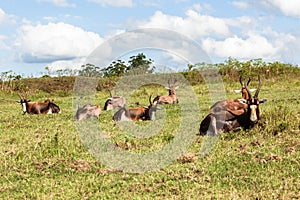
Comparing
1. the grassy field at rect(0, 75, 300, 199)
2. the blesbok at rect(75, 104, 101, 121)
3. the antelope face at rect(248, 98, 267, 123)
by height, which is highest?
the antelope face at rect(248, 98, 267, 123)

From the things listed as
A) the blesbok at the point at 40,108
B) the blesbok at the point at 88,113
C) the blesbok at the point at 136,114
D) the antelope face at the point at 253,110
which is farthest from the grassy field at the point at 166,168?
the blesbok at the point at 40,108

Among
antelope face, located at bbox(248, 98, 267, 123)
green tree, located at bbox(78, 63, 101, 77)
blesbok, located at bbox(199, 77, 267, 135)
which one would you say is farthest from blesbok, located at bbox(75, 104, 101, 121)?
antelope face, located at bbox(248, 98, 267, 123)

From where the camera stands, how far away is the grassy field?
6.05m

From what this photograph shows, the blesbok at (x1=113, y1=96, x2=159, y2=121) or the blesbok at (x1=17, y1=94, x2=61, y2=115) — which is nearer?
the blesbok at (x1=113, y1=96, x2=159, y2=121)

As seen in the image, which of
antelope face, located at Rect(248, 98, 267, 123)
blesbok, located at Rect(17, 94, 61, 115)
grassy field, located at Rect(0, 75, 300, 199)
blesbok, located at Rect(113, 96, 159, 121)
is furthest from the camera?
blesbok, located at Rect(17, 94, 61, 115)

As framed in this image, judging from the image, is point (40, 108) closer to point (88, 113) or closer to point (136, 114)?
→ point (88, 113)

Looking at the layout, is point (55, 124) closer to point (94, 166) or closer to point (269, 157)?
point (94, 166)

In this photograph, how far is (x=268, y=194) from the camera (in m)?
5.75

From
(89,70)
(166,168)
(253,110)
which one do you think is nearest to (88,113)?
(89,70)

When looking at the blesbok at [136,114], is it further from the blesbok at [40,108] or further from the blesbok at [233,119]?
the blesbok at [40,108]

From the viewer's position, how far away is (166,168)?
23.5ft

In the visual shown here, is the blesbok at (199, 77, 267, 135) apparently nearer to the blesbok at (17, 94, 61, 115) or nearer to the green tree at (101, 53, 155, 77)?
the green tree at (101, 53, 155, 77)

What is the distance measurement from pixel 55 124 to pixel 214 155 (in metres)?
5.97

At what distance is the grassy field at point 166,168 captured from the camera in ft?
19.9
